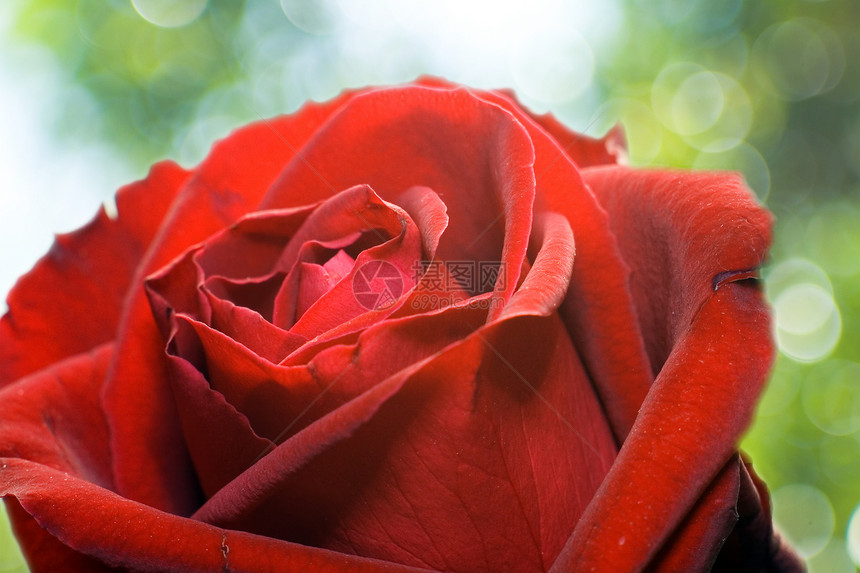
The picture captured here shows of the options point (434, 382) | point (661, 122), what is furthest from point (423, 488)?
point (661, 122)

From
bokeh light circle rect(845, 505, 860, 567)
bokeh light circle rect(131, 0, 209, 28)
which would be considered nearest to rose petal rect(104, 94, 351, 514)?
bokeh light circle rect(845, 505, 860, 567)

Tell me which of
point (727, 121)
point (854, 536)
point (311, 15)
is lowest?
point (854, 536)

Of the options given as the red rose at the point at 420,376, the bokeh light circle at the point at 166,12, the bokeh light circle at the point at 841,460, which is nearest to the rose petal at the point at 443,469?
the red rose at the point at 420,376

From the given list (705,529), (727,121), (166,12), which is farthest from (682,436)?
(166,12)

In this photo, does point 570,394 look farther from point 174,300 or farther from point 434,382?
point 174,300

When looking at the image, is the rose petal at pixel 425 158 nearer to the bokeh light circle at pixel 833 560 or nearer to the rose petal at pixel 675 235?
the rose petal at pixel 675 235

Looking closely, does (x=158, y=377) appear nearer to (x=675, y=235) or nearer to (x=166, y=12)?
(x=675, y=235)
